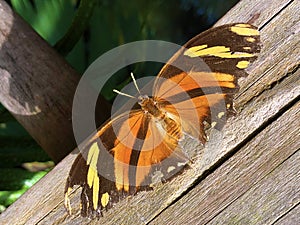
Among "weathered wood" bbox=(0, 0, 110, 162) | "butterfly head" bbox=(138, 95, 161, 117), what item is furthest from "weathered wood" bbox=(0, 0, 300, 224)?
"weathered wood" bbox=(0, 0, 110, 162)

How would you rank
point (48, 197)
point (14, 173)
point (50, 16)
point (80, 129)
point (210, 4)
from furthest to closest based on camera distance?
point (210, 4) < point (50, 16) < point (14, 173) < point (80, 129) < point (48, 197)

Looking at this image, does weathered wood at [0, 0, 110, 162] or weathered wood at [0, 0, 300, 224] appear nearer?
weathered wood at [0, 0, 300, 224]

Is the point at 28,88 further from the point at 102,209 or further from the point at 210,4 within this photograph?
the point at 210,4

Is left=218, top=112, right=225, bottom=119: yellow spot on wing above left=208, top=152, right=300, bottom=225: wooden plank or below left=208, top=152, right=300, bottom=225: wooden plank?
above

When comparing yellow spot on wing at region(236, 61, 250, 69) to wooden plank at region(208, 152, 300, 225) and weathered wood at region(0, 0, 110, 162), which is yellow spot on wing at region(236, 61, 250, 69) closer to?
wooden plank at region(208, 152, 300, 225)

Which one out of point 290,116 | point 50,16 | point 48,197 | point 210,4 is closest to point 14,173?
point 50,16

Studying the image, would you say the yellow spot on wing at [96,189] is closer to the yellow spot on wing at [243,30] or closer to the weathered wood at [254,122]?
the weathered wood at [254,122]
